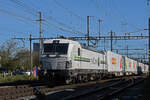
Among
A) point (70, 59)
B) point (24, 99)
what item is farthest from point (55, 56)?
point (24, 99)

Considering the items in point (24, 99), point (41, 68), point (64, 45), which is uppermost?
point (64, 45)

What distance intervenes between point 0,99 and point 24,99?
1263 millimetres

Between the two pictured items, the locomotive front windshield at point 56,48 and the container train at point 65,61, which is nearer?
the container train at point 65,61

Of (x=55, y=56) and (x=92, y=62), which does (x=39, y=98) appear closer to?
(x=55, y=56)

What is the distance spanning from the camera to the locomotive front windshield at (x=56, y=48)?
20.2m

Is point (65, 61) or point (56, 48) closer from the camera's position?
point (65, 61)

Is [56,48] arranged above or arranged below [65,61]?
above

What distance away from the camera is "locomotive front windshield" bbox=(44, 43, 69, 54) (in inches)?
795

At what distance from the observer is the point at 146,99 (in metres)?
11.8

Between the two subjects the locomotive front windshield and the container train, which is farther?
the locomotive front windshield

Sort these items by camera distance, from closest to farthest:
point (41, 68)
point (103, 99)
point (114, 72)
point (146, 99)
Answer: point (146, 99) < point (103, 99) < point (41, 68) < point (114, 72)

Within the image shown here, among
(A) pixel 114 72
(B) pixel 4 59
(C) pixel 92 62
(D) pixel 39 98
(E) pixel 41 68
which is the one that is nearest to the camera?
(D) pixel 39 98

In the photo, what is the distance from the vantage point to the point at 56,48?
2038 centimetres

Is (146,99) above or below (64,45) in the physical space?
below
